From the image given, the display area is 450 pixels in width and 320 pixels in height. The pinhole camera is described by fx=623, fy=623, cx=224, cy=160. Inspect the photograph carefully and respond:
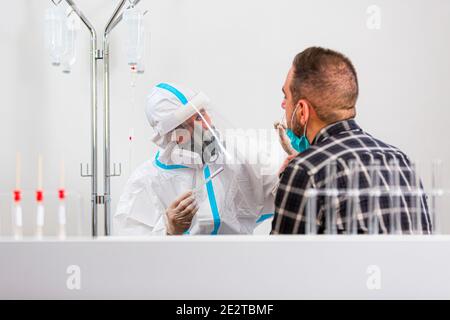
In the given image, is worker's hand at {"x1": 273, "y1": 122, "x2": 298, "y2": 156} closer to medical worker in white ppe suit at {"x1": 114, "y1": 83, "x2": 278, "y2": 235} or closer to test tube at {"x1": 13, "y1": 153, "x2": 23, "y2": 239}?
medical worker in white ppe suit at {"x1": 114, "y1": 83, "x2": 278, "y2": 235}

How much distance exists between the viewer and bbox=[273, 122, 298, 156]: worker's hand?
220cm

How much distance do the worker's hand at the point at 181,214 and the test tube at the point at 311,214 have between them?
0.57 m

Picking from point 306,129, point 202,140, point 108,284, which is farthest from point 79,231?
point 306,129

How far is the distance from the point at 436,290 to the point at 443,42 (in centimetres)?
98

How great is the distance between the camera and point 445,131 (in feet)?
7.39

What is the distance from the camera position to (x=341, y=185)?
5.58 feet

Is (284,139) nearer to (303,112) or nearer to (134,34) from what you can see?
(303,112)

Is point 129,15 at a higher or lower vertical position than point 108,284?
higher

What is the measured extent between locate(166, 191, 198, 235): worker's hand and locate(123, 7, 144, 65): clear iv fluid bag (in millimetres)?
543

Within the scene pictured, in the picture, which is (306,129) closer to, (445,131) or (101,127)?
(445,131)

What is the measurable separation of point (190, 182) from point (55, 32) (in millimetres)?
706

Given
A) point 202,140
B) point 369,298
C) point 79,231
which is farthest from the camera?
point 202,140

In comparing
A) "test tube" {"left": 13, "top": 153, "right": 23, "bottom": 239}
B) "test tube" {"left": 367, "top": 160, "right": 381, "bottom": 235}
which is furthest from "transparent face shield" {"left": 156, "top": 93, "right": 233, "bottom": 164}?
"test tube" {"left": 367, "top": 160, "right": 381, "bottom": 235}

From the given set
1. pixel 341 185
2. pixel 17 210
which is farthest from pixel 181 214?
pixel 341 185
